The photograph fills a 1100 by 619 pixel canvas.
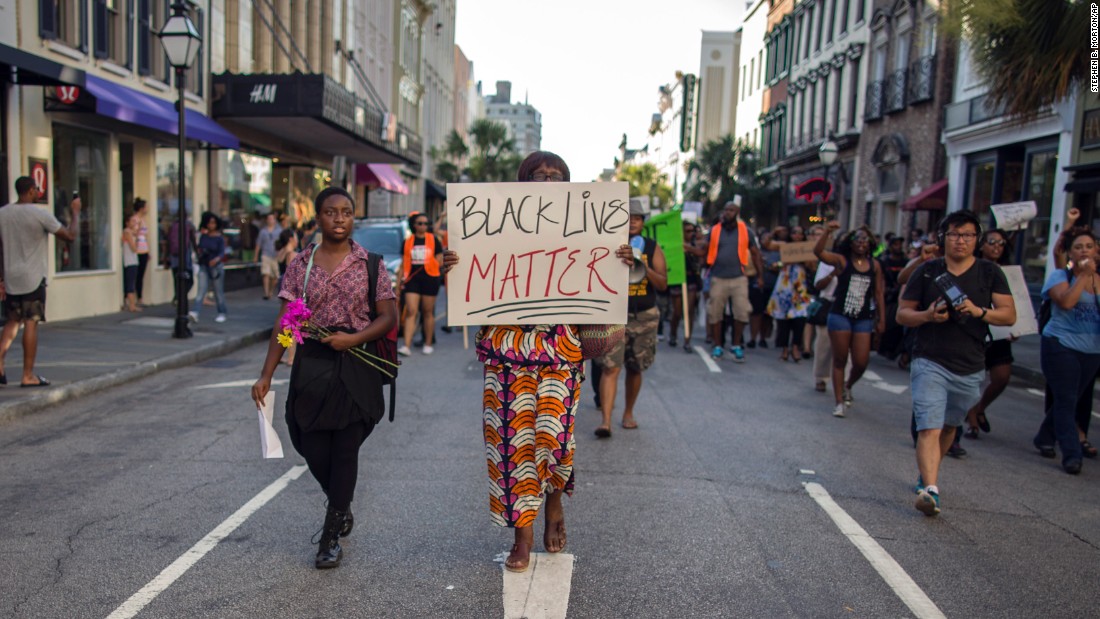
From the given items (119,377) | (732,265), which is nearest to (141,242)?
(119,377)

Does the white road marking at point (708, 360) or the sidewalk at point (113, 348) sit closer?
the sidewalk at point (113, 348)

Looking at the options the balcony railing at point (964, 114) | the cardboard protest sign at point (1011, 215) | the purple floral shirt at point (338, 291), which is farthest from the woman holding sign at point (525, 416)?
the balcony railing at point (964, 114)

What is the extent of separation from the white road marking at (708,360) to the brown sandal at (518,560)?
23.7ft

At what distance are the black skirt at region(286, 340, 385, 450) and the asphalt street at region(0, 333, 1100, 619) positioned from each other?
70 centimetres

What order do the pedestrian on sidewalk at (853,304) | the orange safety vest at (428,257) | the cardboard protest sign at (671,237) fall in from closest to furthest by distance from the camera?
the pedestrian on sidewalk at (853,304) < the cardboard protest sign at (671,237) < the orange safety vest at (428,257)

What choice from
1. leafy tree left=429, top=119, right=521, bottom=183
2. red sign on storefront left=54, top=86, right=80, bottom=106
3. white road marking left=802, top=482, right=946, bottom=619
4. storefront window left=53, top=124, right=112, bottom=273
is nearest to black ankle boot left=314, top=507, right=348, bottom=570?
white road marking left=802, top=482, right=946, bottom=619

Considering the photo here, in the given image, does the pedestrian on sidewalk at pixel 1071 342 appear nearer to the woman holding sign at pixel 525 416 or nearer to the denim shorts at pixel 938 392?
the denim shorts at pixel 938 392

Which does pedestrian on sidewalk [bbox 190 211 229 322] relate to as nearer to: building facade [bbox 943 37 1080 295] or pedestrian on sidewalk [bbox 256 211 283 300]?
pedestrian on sidewalk [bbox 256 211 283 300]

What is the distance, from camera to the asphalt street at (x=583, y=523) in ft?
13.0

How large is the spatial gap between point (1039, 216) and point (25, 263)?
18.7 m

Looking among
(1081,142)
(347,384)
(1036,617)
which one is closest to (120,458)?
(347,384)

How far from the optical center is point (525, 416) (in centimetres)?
410

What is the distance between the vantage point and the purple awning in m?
13.1

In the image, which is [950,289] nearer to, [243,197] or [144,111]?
[144,111]
